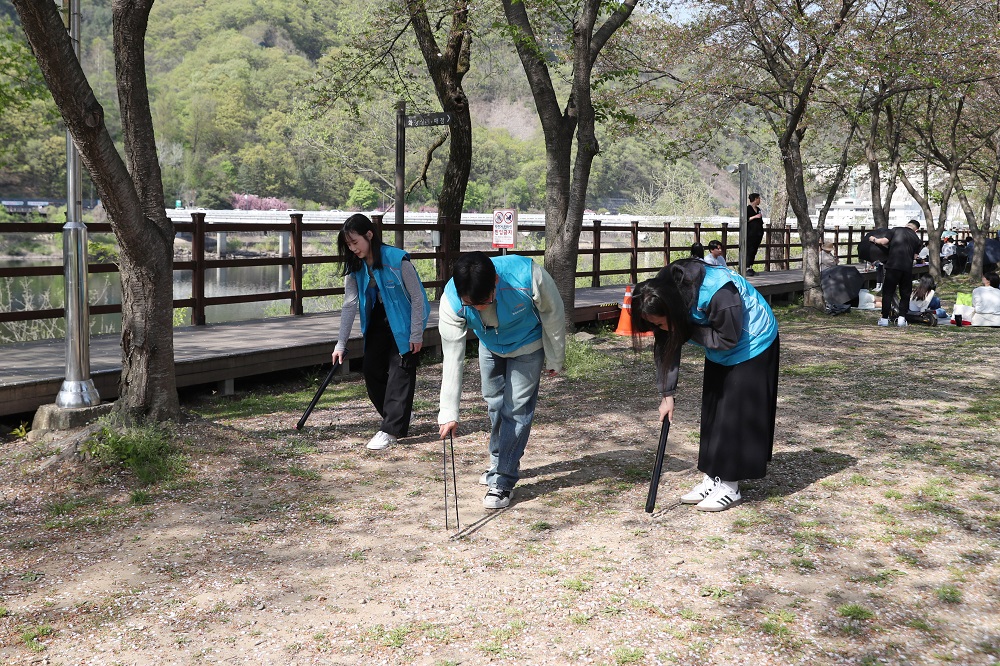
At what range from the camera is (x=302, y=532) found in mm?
5000

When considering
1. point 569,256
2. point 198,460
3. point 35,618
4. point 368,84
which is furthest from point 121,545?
point 368,84

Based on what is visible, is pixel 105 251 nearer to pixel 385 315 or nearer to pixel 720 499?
pixel 385 315

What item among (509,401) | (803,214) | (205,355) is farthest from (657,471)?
(803,214)

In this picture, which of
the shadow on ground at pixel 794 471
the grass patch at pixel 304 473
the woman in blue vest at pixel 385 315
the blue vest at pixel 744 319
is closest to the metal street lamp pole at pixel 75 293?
the grass patch at pixel 304 473

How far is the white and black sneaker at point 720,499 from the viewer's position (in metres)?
5.20

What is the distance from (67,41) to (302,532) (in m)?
2.95

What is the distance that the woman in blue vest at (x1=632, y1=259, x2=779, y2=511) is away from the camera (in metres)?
4.67

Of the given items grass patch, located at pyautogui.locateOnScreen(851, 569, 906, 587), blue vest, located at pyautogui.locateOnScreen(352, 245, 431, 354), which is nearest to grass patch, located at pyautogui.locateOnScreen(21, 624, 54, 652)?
blue vest, located at pyautogui.locateOnScreen(352, 245, 431, 354)

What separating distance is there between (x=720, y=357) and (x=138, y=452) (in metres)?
3.48

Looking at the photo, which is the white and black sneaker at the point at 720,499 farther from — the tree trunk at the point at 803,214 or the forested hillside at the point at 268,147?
the forested hillside at the point at 268,147

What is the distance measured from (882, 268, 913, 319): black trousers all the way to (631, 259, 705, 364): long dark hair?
1049 centimetres

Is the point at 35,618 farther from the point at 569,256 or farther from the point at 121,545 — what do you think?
the point at 569,256

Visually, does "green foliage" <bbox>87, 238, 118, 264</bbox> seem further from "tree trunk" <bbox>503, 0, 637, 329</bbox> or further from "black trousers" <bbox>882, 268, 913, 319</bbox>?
"black trousers" <bbox>882, 268, 913, 319</bbox>

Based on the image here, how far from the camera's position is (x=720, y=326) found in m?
4.82
